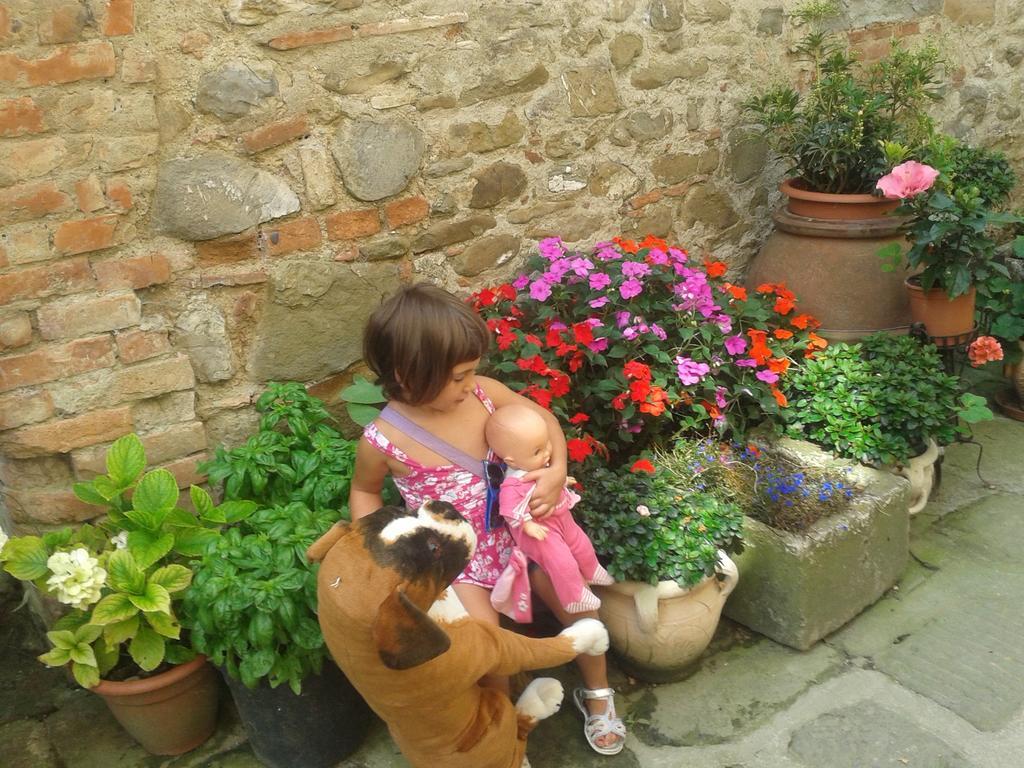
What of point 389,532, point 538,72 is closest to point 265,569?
point 389,532

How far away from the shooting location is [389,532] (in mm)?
1892

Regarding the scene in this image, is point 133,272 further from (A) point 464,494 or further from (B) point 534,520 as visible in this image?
(B) point 534,520

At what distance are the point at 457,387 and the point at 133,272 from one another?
96 cm

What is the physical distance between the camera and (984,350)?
11.3 ft

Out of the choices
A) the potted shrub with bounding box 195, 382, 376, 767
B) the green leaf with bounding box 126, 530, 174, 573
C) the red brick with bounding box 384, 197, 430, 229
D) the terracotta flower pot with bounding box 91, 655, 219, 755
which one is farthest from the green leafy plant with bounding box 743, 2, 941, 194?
the terracotta flower pot with bounding box 91, 655, 219, 755

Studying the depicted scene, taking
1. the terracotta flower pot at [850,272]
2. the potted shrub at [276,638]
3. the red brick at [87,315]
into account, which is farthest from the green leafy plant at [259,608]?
the terracotta flower pot at [850,272]

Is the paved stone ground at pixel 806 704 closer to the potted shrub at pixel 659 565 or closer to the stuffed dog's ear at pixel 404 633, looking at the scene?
the potted shrub at pixel 659 565

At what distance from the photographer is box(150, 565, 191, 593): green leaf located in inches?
89.3

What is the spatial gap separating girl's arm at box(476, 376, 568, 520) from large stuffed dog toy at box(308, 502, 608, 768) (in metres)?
0.33

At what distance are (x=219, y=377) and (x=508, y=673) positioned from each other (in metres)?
1.24

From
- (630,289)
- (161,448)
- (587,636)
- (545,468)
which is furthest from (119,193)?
(587,636)

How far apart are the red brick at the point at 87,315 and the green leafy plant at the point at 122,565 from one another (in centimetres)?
30

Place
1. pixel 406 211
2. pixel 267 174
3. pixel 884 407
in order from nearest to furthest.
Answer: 1. pixel 267 174
2. pixel 406 211
3. pixel 884 407

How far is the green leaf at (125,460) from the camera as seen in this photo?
2.40m
